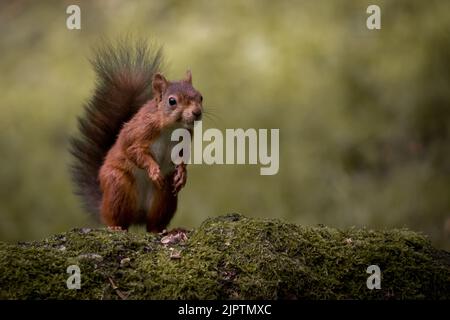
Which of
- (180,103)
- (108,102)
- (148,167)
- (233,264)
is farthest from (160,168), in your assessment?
(233,264)

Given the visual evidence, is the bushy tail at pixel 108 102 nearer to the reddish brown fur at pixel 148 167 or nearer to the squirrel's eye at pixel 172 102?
the reddish brown fur at pixel 148 167

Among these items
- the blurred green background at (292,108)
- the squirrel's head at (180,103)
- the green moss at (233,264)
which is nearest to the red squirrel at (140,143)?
the squirrel's head at (180,103)

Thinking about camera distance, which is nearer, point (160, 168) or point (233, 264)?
point (233, 264)

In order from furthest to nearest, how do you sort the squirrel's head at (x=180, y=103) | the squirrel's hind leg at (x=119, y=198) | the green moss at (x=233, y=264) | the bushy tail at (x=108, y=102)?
the bushy tail at (x=108, y=102)
the squirrel's hind leg at (x=119, y=198)
the squirrel's head at (x=180, y=103)
the green moss at (x=233, y=264)

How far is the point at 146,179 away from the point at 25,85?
3.30 meters

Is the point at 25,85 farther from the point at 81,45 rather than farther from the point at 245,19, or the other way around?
the point at 245,19

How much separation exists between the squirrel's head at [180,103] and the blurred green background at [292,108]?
220 centimetres

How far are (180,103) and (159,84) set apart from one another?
0.20m

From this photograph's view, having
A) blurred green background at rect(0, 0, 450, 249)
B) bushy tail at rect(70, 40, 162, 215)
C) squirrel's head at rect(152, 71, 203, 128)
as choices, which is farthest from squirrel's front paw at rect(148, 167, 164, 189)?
blurred green background at rect(0, 0, 450, 249)

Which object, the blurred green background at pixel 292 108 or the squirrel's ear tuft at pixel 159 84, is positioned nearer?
the squirrel's ear tuft at pixel 159 84

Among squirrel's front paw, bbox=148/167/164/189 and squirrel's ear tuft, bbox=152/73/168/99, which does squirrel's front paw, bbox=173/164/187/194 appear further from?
squirrel's ear tuft, bbox=152/73/168/99

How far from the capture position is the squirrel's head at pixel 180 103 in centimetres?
432

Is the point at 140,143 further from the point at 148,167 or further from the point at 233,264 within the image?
the point at 233,264

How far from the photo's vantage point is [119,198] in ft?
14.5
